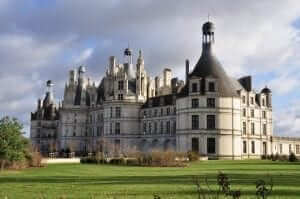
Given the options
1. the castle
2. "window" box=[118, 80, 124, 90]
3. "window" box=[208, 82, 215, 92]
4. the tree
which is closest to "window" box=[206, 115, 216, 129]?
the castle

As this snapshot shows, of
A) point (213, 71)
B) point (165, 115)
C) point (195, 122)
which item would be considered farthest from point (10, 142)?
point (165, 115)

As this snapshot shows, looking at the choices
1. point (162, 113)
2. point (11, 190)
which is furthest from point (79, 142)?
point (11, 190)

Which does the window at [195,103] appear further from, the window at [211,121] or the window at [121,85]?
the window at [121,85]

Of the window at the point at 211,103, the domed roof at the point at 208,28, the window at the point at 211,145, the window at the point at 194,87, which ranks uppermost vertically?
the domed roof at the point at 208,28

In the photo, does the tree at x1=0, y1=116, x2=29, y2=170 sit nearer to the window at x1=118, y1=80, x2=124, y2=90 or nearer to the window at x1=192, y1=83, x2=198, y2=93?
the window at x1=192, y1=83, x2=198, y2=93

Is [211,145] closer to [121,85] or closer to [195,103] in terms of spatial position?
[195,103]

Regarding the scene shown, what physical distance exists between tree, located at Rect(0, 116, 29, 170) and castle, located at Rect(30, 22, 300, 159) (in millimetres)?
23844

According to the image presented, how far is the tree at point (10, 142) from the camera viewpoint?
29.1m

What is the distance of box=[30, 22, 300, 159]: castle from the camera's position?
55.5 metres

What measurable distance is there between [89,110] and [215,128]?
31168 mm

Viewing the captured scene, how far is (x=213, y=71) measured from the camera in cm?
5681

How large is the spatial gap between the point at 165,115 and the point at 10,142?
123ft

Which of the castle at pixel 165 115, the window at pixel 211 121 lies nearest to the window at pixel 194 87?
the castle at pixel 165 115

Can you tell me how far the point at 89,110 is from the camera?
79.7 m
